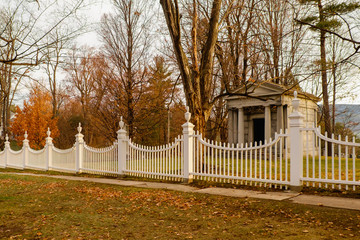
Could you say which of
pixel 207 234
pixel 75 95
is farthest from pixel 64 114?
pixel 207 234

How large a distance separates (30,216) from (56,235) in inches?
61.0

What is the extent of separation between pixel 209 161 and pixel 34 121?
1017 inches

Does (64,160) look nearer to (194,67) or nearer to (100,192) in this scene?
(100,192)

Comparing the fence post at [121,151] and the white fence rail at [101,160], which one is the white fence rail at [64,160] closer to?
the white fence rail at [101,160]

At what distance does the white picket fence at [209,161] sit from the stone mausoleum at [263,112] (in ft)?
21.3

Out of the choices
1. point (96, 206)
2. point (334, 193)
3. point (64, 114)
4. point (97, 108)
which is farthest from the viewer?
point (64, 114)

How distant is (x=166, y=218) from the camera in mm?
5617

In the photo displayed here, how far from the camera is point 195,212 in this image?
5.96 meters

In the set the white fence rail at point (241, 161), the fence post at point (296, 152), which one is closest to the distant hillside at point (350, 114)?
the white fence rail at point (241, 161)

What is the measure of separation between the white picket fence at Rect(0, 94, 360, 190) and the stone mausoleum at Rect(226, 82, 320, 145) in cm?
649

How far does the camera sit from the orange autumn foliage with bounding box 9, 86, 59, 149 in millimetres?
30875

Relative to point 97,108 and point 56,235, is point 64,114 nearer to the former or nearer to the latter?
point 97,108

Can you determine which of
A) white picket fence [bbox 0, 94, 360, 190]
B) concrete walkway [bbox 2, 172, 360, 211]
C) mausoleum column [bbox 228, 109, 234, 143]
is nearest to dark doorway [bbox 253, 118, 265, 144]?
mausoleum column [bbox 228, 109, 234, 143]

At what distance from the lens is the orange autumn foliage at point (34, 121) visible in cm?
3088
